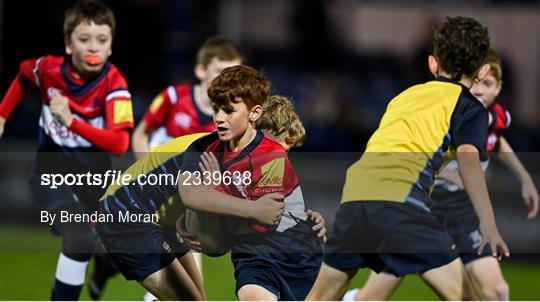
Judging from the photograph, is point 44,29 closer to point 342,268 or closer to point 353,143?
point 353,143

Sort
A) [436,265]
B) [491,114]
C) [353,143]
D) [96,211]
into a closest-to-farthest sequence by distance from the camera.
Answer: [436,265]
[96,211]
[491,114]
[353,143]

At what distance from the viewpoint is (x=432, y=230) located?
5.34 meters

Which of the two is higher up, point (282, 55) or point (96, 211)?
point (96, 211)

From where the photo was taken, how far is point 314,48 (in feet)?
44.0

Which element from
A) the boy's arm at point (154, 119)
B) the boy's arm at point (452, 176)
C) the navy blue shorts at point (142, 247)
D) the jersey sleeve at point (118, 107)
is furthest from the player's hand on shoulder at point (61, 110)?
the boy's arm at point (452, 176)

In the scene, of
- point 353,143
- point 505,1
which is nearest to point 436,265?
point 353,143

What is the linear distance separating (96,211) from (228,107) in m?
1.01

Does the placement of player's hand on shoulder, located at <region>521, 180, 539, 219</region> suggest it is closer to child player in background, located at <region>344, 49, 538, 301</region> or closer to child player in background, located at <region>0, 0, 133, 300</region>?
child player in background, located at <region>344, 49, 538, 301</region>

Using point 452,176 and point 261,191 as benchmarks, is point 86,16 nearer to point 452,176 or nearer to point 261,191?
point 261,191

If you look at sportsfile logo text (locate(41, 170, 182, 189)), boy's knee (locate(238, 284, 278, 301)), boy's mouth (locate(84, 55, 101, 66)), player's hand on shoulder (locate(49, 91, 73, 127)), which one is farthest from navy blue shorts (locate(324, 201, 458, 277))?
boy's mouth (locate(84, 55, 101, 66))

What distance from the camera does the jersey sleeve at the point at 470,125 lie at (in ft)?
17.4

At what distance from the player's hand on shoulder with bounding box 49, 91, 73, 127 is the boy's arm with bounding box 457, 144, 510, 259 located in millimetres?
2169

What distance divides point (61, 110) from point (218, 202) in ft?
4.53

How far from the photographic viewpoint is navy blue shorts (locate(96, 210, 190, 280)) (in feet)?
18.4
